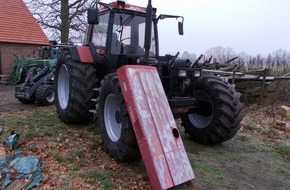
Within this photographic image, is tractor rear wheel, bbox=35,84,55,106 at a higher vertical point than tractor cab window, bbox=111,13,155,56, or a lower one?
lower

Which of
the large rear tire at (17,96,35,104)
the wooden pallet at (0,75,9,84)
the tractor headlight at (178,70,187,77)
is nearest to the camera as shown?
the tractor headlight at (178,70,187,77)

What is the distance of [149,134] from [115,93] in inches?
36.9

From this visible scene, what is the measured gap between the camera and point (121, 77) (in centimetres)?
440

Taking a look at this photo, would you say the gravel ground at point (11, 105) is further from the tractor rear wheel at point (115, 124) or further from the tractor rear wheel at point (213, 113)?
the tractor rear wheel at point (213, 113)

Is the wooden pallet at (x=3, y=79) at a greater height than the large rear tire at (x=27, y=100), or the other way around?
the wooden pallet at (x=3, y=79)

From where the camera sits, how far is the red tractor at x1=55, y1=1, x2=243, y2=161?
4996mm

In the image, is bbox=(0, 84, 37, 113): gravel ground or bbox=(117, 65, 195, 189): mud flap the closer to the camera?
bbox=(117, 65, 195, 189): mud flap

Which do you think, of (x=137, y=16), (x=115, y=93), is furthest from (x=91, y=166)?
(x=137, y=16)

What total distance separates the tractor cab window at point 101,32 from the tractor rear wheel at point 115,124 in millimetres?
1521

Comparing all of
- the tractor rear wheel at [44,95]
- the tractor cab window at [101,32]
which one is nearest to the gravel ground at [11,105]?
the tractor rear wheel at [44,95]

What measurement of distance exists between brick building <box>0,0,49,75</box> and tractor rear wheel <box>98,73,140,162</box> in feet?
50.6

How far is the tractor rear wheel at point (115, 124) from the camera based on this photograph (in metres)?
4.29

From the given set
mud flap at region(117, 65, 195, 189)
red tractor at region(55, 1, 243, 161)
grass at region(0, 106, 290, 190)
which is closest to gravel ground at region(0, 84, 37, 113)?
grass at region(0, 106, 290, 190)

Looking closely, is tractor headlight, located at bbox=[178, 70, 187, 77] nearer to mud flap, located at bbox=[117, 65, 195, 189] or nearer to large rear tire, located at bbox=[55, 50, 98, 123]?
mud flap, located at bbox=[117, 65, 195, 189]
